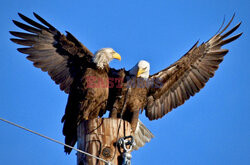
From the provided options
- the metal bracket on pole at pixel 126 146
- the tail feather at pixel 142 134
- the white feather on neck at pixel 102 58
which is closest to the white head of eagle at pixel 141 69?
the white feather on neck at pixel 102 58

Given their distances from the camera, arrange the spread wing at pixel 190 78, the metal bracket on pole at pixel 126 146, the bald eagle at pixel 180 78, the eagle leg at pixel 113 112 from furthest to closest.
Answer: the spread wing at pixel 190 78, the bald eagle at pixel 180 78, the eagle leg at pixel 113 112, the metal bracket on pole at pixel 126 146

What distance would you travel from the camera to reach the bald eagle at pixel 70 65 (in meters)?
5.90

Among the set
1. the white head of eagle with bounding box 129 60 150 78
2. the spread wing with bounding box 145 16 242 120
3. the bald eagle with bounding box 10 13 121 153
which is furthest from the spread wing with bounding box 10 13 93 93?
the spread wing with bounding box 145 16 242 120

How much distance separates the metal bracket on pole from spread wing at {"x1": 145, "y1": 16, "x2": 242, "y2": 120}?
122 inches

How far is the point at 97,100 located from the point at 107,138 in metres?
2.12

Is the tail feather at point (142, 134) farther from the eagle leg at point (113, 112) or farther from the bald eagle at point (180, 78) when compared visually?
the eagle leg at point (113, 112)

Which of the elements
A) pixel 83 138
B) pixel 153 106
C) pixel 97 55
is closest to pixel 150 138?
pixel 153 106

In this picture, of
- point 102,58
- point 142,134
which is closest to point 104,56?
point 102,58

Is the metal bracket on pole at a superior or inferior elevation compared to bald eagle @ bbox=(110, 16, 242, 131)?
inferior

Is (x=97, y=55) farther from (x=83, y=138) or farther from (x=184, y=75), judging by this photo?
(x=83, y=138)

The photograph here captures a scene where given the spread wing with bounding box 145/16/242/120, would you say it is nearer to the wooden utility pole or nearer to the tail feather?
the tail feather

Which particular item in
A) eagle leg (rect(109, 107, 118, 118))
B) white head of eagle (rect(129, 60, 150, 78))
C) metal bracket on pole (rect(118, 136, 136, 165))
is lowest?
metal bracket on pole (rect(118, 136, 136, 165))

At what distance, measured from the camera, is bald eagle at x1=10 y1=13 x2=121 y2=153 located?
232 inches

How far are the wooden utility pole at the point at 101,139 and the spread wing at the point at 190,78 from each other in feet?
9.94
